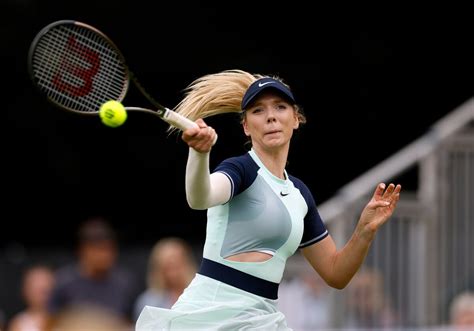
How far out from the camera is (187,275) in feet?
31.6

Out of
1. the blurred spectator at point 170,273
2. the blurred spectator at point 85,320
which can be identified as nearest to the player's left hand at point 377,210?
the blurred spectator at point 170,273

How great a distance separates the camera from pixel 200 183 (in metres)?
5.62

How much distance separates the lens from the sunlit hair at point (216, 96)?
6293 mm

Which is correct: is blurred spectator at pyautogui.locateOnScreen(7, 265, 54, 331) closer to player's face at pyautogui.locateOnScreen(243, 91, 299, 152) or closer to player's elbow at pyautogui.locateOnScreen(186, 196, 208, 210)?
player's face at pyautogui.locateOnScreen(243, 91, 299, 152)

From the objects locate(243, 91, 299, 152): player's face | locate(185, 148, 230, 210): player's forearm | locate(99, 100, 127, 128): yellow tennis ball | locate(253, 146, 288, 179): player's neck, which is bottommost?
locate(185, 148, 230, 210): player's forearm

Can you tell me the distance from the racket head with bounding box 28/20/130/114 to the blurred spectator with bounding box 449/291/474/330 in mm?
3726

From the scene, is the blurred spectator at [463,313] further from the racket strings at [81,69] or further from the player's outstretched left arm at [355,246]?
the racket strings at [81,69]

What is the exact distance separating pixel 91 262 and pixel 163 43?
16.2 feet

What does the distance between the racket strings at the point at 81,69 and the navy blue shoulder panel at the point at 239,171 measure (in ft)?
1.94

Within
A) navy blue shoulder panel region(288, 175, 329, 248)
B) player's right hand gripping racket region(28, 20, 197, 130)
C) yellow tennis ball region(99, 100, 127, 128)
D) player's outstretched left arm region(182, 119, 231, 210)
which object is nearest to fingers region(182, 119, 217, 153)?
player's outstretched left arm region(182, 119, 231, 210)

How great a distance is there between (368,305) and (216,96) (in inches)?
147

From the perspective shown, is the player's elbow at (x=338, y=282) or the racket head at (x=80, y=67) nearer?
the racket head at (x=80, y=67)

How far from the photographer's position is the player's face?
614 cm

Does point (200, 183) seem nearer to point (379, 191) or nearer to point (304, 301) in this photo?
point (379, 191)
